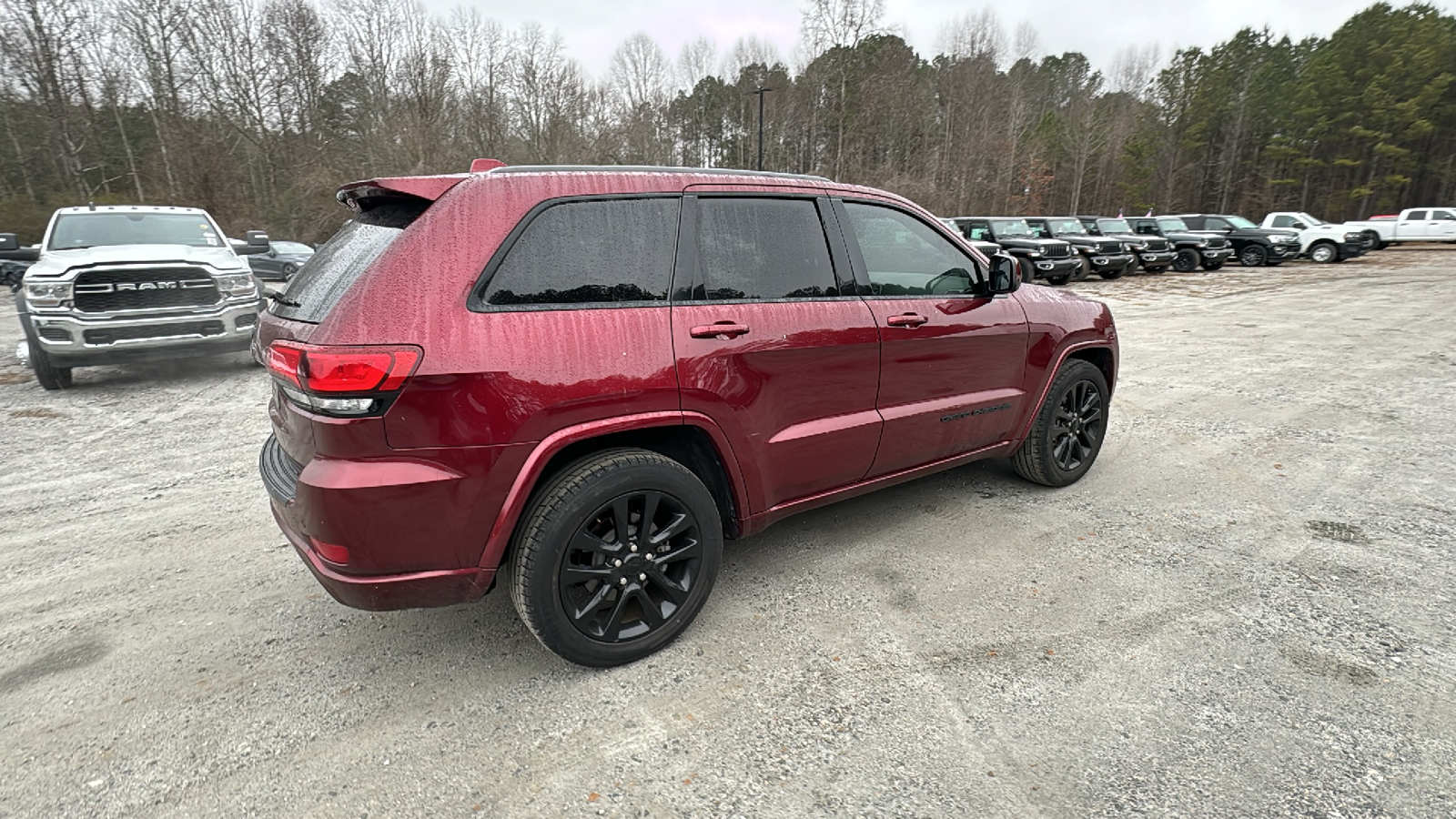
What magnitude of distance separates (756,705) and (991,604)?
46.4 inches

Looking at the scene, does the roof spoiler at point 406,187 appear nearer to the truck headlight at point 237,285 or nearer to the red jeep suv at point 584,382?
the red jeep suv at point 584,382

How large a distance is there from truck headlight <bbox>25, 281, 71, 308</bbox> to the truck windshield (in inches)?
786

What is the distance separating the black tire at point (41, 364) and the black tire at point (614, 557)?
7396 mm

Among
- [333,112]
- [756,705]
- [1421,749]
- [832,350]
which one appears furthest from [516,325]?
[333,112]

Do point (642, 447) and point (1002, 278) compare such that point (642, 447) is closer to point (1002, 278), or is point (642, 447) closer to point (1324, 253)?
point (1002, 278)

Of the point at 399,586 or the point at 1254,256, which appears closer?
the point at 399,586

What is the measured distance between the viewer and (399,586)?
85.4 inches

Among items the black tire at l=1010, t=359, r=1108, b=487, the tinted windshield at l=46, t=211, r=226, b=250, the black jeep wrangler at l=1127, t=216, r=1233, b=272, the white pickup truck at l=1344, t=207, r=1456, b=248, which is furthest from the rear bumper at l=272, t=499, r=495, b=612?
the white pickup truck at l=1344, t=207, r=1456, b=248

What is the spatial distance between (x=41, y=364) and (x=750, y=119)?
137 feet

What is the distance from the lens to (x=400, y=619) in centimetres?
286

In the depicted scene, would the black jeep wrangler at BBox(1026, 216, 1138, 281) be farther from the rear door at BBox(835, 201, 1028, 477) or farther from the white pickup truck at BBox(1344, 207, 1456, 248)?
the rear door at BBox(835, 201, 1028, 477)

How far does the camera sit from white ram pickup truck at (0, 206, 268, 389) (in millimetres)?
6508

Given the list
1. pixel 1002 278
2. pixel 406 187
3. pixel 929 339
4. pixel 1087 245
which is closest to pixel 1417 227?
pixel 1087 245

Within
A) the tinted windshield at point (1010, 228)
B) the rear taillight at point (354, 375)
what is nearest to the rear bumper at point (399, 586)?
the rear taillight at point (354, 375)
